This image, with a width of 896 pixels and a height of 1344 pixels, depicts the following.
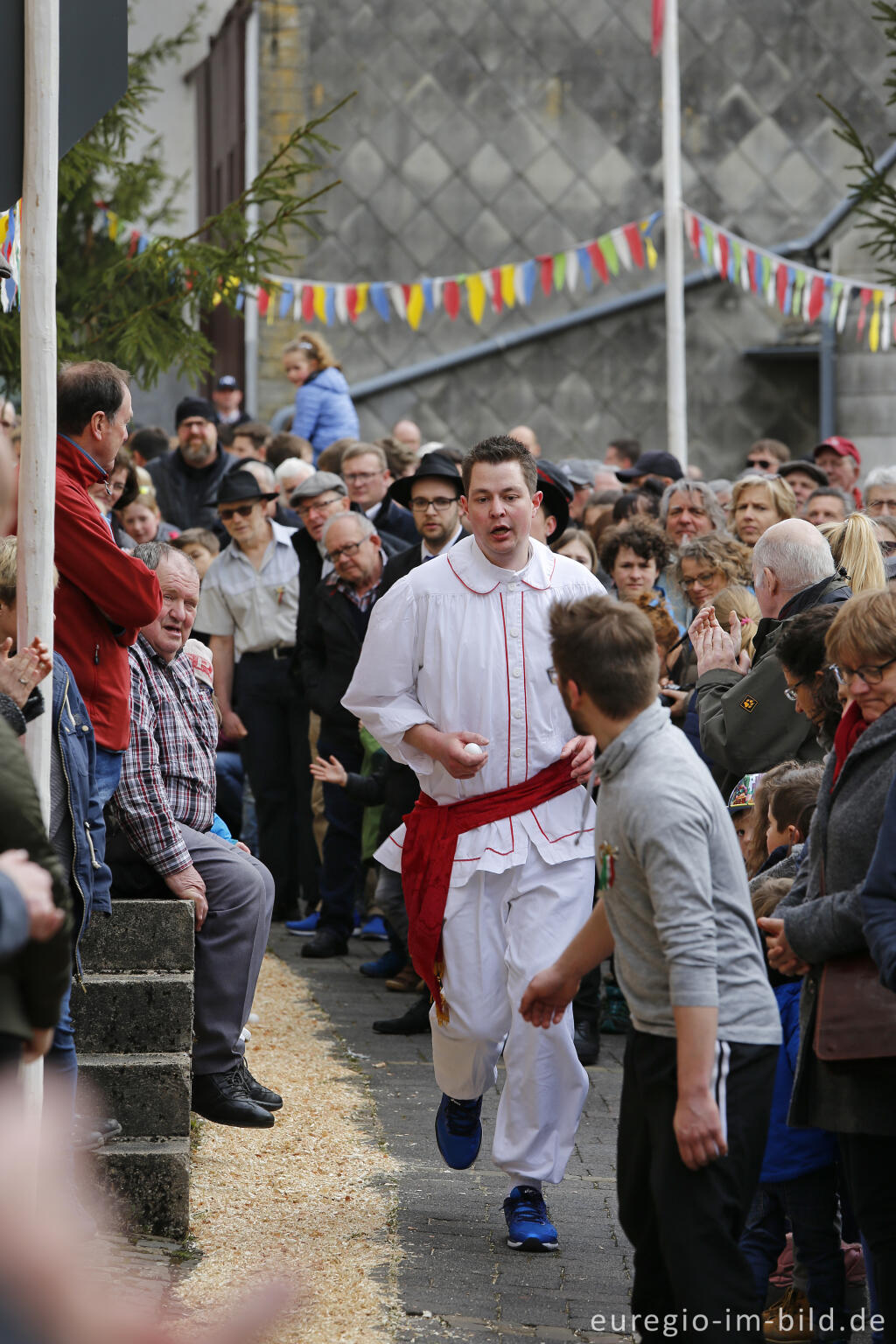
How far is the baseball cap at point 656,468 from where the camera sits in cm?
1133

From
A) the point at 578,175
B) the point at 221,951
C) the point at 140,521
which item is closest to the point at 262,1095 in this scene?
the point at 221,951

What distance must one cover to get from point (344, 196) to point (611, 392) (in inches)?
128

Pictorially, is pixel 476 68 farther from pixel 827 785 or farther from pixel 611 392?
pixel 827 785

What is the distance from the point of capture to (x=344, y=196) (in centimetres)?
1705

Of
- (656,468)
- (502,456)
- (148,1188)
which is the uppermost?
(656,468)

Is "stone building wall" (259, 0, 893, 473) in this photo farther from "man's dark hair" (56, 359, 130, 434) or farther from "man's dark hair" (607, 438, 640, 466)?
"man's dark hair" (56, 359, 130, 434)

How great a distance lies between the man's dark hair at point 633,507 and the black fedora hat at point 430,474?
165 cm

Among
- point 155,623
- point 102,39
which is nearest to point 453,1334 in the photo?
point 155,623

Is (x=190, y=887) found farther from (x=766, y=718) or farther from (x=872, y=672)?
(x=872, y=672)

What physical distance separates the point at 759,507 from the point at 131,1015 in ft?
13.4

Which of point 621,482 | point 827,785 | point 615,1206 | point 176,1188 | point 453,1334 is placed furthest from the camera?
point 621,482

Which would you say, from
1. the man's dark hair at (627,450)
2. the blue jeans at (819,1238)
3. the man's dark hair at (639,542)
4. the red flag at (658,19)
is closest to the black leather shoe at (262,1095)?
the blue jeans at (819,1238)

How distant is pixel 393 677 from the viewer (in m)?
5.43

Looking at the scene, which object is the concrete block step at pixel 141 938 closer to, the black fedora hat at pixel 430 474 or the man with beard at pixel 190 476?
the black fedora hat at pixel 430 474
